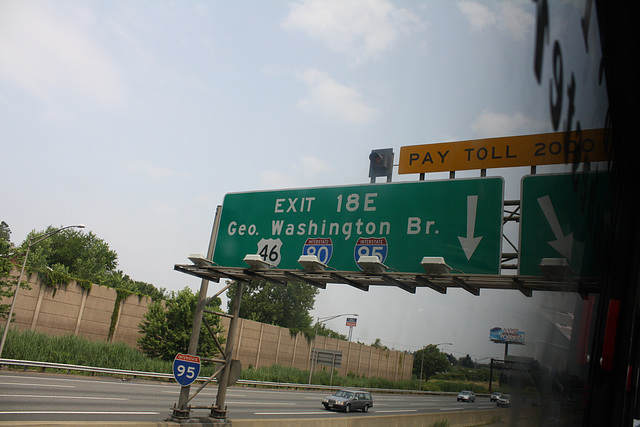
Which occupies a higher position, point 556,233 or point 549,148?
point 549,148

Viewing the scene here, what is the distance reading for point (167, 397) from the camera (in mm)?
22656

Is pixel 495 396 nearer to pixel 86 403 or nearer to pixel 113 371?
pixel 86 403

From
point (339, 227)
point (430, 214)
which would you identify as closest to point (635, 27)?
point (430, 214)

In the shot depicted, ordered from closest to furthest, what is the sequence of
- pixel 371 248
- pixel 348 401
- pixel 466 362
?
pixel 466 362 → pixel 371 248 → pixel 348 401

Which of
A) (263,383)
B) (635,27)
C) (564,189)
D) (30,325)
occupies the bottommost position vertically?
(263,383)

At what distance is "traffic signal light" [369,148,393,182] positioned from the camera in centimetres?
849

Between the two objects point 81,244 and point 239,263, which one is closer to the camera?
point 239,263

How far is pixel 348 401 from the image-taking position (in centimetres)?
2686

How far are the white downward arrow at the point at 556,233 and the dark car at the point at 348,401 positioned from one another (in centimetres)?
2659

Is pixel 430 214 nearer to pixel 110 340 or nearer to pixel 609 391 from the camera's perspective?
pixel 609 391

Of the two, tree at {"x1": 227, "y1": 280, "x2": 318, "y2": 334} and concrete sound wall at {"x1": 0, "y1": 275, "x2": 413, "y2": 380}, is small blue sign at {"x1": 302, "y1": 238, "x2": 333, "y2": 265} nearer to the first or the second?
concrete sound wall at {"x1": 0, "y1": 275, "x2": 413, "y2": 380}

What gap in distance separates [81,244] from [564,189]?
7058cm

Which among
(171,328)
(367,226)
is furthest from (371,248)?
(171,328)

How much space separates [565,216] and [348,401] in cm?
2746
